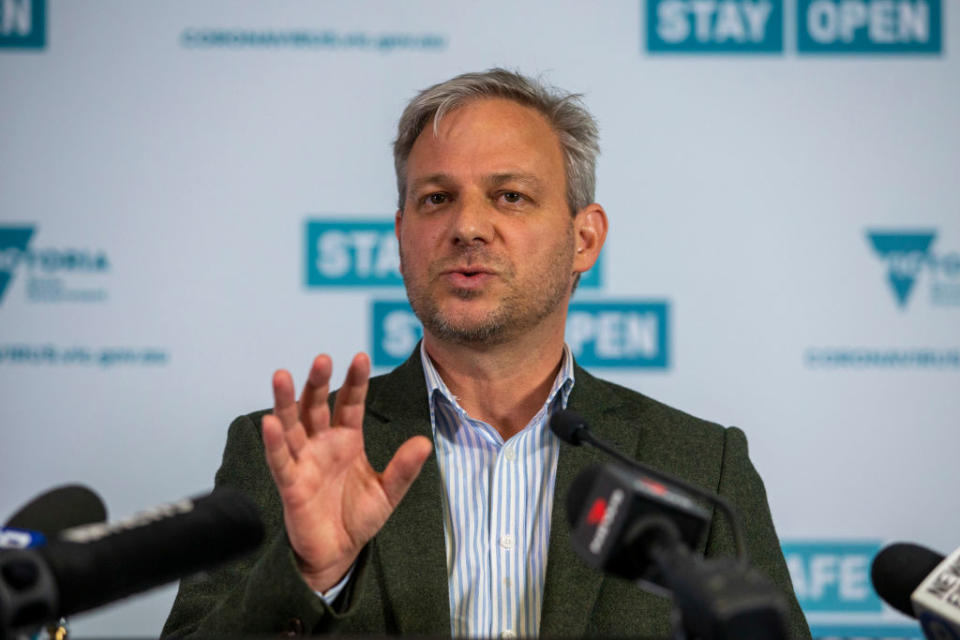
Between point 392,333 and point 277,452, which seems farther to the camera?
point 392,333

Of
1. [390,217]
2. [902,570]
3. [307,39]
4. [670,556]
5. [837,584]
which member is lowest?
[837,584]

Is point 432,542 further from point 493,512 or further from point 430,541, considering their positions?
point 493,512

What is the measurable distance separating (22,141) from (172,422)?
0.93 meters

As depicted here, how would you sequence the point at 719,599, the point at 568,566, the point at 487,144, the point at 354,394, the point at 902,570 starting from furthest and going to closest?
the point at 487,144, the point at 568,566, the point at 354,394, the point at 902,570, the point at 719,599

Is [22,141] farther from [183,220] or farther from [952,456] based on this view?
[952,456]

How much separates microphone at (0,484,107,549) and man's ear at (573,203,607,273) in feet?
4.33

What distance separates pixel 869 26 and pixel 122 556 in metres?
2.71

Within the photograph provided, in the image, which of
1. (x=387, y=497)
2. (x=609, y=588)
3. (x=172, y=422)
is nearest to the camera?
(x=387, y=497)

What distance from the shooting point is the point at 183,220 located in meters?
2.78

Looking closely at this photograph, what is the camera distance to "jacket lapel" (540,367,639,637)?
1.69m

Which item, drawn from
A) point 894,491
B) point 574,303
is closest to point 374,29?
point 574,303

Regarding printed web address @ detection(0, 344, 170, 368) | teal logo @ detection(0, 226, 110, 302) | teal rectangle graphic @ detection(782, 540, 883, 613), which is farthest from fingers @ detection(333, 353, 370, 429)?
teal rectangle graphic @ detection(782, 540, 883, 613)

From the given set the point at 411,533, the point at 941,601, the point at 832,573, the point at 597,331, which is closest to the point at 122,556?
the point at 941,601

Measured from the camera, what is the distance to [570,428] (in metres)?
1.27
